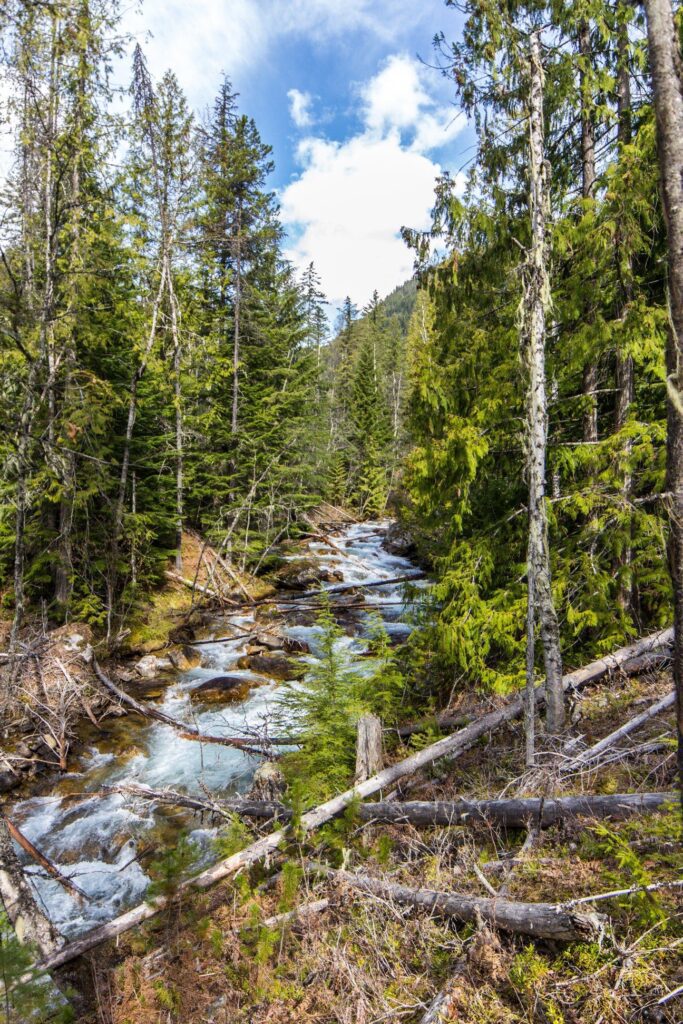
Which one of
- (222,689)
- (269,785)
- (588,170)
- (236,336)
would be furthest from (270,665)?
(236,336)

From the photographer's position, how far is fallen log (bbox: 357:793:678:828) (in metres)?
4.00

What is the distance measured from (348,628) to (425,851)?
9.98m

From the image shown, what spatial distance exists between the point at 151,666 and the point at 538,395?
1054cm

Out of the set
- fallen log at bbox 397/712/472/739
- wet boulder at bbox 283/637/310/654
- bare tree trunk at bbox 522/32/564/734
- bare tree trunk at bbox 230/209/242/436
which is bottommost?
wet boulder at bbox 283/637/310/654

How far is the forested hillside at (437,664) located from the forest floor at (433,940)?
0.02m

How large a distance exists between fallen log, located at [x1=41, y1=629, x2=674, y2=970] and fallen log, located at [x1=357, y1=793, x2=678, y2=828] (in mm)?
411

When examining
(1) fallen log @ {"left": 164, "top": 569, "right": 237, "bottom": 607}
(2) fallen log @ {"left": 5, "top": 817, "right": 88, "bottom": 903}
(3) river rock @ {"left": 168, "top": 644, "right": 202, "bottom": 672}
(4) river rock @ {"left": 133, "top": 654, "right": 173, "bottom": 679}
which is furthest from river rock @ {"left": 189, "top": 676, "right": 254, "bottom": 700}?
(1) fallen log @ {"left": 164, "top": 569, "right": 237, "bottom": 607}

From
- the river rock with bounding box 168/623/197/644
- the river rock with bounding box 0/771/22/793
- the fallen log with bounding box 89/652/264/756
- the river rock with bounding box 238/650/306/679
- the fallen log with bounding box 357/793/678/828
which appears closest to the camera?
the fallen log with bounding box 357/793/678/828

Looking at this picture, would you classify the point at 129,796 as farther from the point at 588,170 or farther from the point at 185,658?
the point at 588,170

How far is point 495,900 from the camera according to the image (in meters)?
3.45

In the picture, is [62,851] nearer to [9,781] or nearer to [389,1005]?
[9,781]

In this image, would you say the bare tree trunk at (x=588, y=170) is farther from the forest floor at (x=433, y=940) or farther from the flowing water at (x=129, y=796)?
the forest floor at (x=433, y=940)

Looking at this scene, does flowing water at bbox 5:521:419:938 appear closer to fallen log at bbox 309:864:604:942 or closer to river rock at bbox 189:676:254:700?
river rock at bbox 189:676:254:700

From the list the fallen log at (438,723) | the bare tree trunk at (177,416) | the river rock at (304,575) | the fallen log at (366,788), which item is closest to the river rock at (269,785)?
the fallen log at (366,788)
